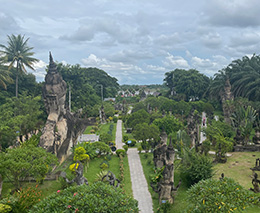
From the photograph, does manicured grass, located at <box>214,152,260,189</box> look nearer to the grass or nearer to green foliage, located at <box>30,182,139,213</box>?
the grass

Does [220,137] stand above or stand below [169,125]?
below

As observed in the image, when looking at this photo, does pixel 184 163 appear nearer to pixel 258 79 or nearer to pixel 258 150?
pixel 258 150

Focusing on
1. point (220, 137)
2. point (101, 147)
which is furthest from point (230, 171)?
point (101, 147)

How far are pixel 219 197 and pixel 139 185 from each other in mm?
10667

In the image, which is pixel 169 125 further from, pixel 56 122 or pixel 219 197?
pixel 219 197

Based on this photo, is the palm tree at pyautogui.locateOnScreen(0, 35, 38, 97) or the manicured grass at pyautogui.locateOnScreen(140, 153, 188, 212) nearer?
the manicured grass at pyautogui.locateOnScreen(140, 153, 188, 212)

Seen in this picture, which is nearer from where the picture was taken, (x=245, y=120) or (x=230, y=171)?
(x=230, y=171)

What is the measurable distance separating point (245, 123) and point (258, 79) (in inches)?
557

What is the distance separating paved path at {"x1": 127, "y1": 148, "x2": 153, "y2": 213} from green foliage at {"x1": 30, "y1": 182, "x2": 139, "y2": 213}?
277 inches

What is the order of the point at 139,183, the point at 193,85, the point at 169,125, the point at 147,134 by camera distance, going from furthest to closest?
the point at 193,85 < the point at 169,125 < the point at 147,134 < the point at 139,183

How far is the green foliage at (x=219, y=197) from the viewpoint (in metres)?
10.9

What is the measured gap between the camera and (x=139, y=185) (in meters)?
20.9

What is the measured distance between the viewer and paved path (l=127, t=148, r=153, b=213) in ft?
56.9

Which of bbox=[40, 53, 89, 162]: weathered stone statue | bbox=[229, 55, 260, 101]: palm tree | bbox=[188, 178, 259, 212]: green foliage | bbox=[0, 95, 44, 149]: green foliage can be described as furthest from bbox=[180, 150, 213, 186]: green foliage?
bbox=[229, 55, 260, 101]: palm tree
